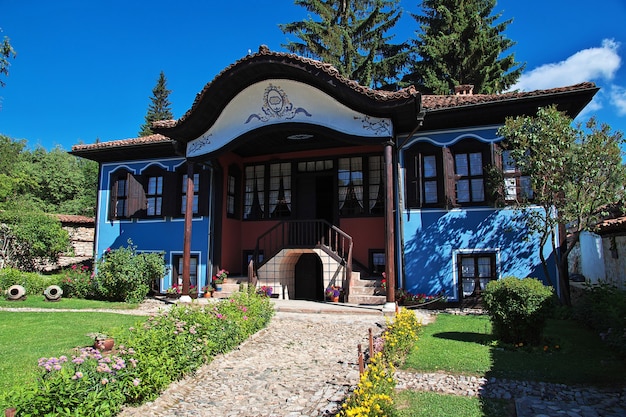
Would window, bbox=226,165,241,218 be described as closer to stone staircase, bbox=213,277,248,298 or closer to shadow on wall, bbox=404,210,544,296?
stone staircase, bbox=213,277,248,298

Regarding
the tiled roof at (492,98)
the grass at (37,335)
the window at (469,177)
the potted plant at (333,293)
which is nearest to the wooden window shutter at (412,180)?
the window at (469,177)

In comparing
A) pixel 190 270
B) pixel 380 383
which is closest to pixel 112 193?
pixel 190 270

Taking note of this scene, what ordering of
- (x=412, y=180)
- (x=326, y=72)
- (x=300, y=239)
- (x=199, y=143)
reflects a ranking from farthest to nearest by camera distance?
1. (x=300, y=239)
2. (x=199, y=143)
3. (x=412, y=180)
4. (x=326, y=72)

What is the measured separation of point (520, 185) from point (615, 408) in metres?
7.29

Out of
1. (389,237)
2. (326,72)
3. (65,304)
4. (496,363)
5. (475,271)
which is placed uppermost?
(326,72)

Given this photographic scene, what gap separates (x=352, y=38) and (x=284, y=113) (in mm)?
15524

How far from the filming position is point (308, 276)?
551 inches

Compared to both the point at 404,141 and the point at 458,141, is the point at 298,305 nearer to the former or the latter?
the point at 404,141

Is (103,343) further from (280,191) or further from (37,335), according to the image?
(280,191)

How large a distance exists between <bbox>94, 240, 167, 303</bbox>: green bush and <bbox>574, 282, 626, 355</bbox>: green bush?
10905 millimetres

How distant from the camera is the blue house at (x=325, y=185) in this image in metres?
10.5

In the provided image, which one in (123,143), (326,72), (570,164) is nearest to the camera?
(570,164)

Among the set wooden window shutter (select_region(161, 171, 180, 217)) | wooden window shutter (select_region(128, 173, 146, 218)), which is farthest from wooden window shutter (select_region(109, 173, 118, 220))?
wooden window shutter (select_region(161, 171, 180, 217))

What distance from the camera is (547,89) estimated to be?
10086 millimetres
